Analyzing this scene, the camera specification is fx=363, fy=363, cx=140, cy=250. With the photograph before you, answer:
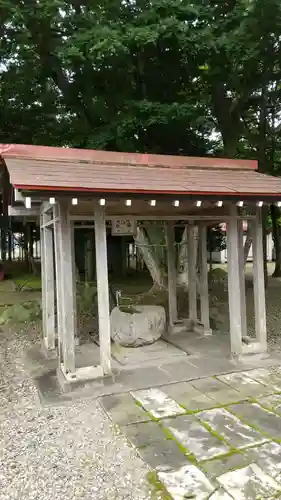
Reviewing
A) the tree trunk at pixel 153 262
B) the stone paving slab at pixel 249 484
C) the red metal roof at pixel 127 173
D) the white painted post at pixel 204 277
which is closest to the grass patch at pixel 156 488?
the stone paving slab at pixel 249 484

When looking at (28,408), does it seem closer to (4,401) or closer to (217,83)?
(4,401)

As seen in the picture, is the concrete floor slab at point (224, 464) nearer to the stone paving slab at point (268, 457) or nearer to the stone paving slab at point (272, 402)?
the stone paving slab at point (268, 457)

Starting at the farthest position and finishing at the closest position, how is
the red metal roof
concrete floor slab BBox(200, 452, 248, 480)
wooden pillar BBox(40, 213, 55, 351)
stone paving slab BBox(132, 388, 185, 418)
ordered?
1. wooden pillar BBox(40, 213, 55, 351)
2. the red metal roof
3. stone paving slab BBox(132, 388, 185, 418)
4. concrete floor slab BBox(200, 452, 248, 480)

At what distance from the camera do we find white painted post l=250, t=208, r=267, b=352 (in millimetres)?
5441

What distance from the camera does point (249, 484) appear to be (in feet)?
8.84

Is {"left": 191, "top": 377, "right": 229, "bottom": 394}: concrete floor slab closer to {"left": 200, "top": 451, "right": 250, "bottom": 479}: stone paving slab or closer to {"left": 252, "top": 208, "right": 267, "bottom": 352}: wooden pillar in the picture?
{"left": 252, "top": 208, "right": 267, "bottom": 352}: wooden pillar

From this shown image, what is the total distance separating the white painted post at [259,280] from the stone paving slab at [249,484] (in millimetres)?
2813


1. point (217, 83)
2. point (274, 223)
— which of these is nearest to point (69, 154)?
point (217, 83)

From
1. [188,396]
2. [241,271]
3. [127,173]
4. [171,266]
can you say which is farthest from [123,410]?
[171,266]

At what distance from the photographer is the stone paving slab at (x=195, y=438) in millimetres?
3122

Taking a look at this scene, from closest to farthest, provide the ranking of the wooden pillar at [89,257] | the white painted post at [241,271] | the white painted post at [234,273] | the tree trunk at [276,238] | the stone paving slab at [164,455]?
the stone paving slab at [164,455]
the white painted post at [234,273]
the white painted post at [241,271]
the wooden pillar at [89,257]
the tree trunk at [276,238]

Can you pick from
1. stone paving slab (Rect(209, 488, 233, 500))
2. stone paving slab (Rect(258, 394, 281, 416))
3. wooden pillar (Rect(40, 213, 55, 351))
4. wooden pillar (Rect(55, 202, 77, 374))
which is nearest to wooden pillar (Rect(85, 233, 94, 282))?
wooden pillar (Rect(40, 213, 55, 351))

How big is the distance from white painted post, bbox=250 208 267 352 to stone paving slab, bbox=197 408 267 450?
1918mm

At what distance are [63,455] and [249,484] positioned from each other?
5.05 feet
